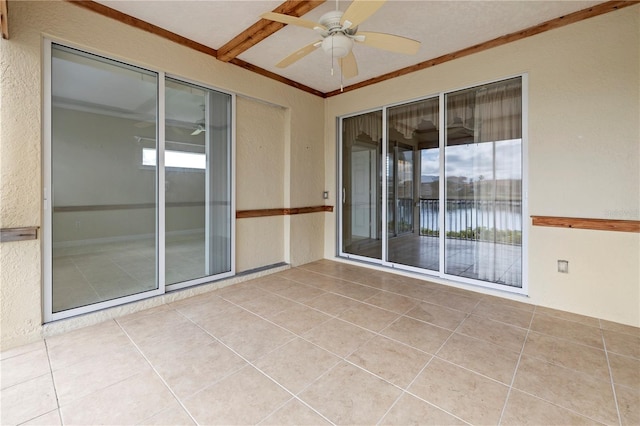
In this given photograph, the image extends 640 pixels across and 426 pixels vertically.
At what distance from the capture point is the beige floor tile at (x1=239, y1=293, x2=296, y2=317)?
114 inches

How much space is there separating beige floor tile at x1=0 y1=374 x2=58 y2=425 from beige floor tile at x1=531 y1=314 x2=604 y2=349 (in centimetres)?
360

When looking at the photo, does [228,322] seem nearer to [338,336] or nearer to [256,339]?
[256,339]

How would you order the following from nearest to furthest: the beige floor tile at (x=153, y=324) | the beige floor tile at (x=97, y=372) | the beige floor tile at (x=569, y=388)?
the beige floor tile at (x=569, y=388) → the beige floor tile at (x=97, y=372) → the beige floor tile at (x=153, y=324)

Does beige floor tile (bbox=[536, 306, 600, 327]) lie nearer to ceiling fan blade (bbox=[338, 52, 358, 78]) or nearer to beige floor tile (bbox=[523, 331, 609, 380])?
beige floor tile (bbox=[523, 331, 609, 380])

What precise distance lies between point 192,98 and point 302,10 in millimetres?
1699

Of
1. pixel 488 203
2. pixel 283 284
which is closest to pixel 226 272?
pixel 283 284

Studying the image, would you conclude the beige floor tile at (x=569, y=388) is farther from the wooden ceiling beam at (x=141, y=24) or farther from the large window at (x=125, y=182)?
the wooden ceiling beam at (x=141, y=24)

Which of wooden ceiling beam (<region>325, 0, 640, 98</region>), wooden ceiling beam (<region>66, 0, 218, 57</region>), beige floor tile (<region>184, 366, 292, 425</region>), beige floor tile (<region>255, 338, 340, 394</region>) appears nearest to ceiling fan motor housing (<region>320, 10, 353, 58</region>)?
wooden ceiling beam (<region>325, 0, 640, 98</region>)

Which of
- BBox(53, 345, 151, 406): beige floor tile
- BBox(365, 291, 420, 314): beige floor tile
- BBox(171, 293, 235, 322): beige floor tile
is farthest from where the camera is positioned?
BBox(365, 291, 420, 314): beige floor tile

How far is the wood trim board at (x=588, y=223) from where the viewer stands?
102 inches

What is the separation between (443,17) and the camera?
9.11 ft

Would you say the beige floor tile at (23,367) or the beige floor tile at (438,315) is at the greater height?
the beige floor tile at (438,315)

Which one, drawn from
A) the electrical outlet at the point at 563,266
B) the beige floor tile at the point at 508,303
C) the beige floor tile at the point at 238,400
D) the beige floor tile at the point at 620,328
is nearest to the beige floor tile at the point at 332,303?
the beige floor tile at the point at 238,400

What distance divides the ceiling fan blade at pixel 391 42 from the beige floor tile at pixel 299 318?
2440mm
